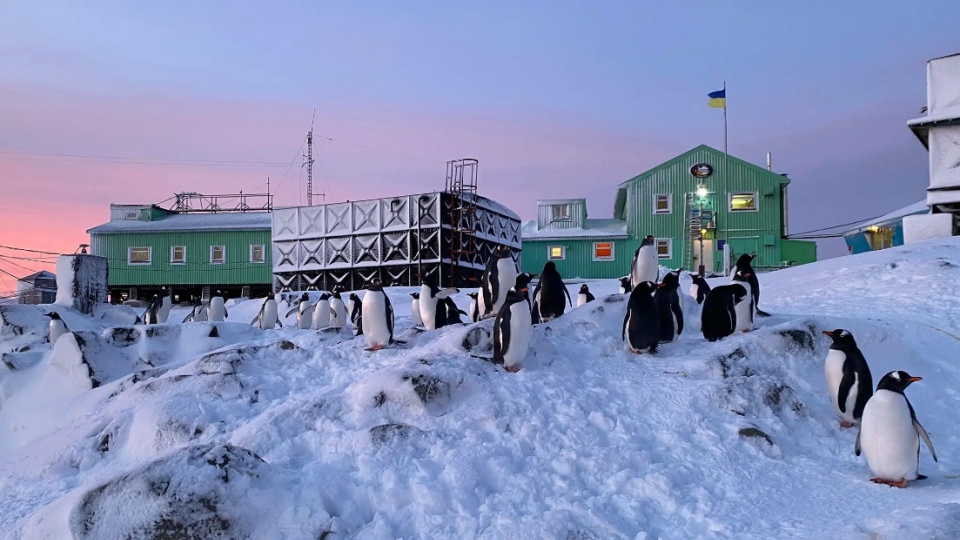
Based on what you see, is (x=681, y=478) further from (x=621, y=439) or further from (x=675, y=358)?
(x=675, y=358)

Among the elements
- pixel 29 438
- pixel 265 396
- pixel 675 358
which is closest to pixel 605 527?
pixel 675 358

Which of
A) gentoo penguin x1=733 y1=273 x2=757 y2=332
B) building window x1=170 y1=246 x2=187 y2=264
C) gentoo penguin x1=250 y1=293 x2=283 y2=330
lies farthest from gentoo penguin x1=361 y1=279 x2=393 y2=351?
building window x1=170 y1=246 x2=187 y2=264

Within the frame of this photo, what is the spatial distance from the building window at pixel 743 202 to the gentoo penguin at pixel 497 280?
26.6m

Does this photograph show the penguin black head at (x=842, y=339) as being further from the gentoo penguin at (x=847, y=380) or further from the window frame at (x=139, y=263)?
the window frame at (x=139, y=263)

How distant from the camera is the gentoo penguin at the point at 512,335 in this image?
26.9 ft

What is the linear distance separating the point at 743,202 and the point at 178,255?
2814 centimetres

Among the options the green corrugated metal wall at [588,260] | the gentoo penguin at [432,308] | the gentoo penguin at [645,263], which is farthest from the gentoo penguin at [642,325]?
the green corrugated metal wall at [588,260]

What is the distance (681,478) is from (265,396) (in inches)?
206

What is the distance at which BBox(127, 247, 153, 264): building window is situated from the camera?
1475 inches

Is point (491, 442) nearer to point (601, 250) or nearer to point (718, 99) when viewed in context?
point (601, 250)

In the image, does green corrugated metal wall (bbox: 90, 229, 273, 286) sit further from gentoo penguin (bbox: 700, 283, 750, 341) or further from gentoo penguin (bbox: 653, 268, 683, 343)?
gentoo penguin (bbox: 700, 283, 750, 341)

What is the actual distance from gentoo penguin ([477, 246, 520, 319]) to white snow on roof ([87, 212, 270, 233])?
28021 millimetres

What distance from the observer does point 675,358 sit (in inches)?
357

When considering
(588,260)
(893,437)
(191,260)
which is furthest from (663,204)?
(893,437)
